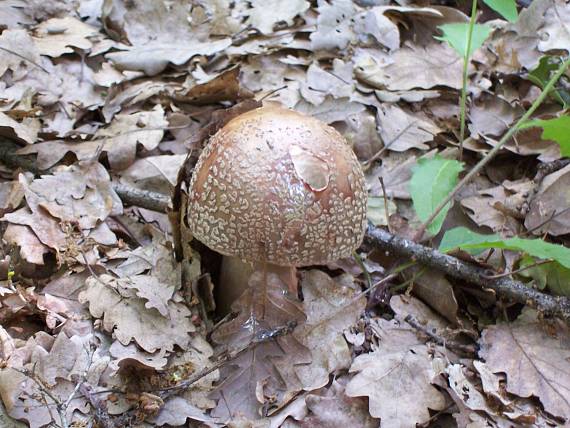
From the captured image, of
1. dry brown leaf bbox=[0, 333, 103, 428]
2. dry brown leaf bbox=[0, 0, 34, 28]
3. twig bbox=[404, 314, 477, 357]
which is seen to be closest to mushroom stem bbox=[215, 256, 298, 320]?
twig bbox=[404, 314, 477, 357]

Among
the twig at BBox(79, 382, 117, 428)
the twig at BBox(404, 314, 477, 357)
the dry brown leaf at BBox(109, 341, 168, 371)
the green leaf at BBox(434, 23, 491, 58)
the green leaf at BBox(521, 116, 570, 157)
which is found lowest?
the twig at BBox(404, 314, 477, 357)

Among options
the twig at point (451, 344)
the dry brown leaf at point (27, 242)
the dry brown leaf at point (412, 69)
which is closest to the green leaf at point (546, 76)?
the dry brown leaf at point (412, 69)

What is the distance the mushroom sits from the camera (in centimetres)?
270

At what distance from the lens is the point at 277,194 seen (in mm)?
2691

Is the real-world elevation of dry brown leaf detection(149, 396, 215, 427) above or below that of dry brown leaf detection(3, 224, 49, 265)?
below

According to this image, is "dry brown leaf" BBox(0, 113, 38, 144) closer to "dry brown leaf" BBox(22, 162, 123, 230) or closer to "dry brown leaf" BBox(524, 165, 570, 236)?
"dry brown leaf" BBox(22, 162, 123, 230)

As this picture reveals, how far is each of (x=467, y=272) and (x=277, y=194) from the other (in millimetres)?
1270

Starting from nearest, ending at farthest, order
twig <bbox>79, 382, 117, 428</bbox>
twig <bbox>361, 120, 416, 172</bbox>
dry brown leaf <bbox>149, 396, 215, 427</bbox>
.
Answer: twig <bbox>79, 382, 117, 428</bbox>
dry brown leaf <bbox>149, 396, 215, 427</bbox>
twig <bbox>361, 120, 416, 172</bbox>

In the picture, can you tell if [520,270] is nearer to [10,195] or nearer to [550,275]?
[550,275]

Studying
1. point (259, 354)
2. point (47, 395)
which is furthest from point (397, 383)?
point (47, 395)

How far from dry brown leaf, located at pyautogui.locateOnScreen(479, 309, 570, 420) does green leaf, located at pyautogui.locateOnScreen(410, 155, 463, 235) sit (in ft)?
2.22

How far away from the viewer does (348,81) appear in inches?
186

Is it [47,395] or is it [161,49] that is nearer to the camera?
[47,395]

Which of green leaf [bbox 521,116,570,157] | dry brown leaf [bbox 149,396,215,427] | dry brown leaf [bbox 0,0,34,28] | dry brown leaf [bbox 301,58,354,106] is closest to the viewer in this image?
dry brown leaf [bbox 149,396,215,427]
